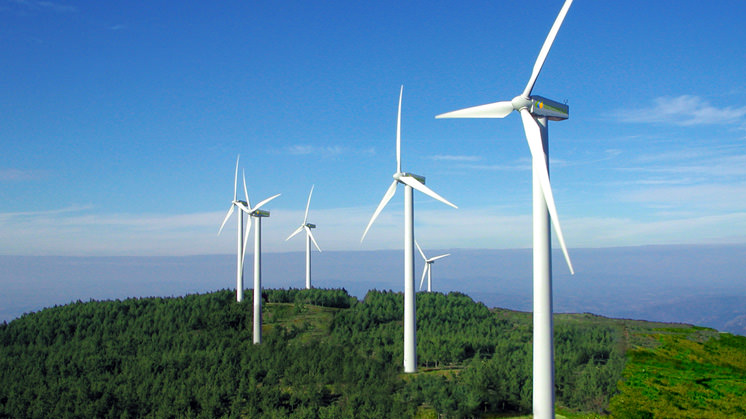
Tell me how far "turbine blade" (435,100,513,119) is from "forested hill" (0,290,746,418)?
18.1m

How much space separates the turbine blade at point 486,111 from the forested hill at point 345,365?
18.1 metres

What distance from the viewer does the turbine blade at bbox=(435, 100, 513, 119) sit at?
27922 millimetres

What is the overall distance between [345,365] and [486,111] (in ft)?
78.6

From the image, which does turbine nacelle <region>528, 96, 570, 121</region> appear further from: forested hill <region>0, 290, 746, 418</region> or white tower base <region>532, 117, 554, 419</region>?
forested hill <region>0, 290, 746, 418</region>

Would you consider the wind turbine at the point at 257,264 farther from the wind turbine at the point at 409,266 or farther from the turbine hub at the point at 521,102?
the turbine hub at the point at 521,102

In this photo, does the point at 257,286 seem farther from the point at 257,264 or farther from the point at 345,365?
the point at 345,365

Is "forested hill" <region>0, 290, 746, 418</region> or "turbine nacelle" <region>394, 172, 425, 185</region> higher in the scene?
"turbine nacelle" <region>394, 172, 425, 185</region>

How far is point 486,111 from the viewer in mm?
29312

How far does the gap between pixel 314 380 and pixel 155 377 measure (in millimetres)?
14594

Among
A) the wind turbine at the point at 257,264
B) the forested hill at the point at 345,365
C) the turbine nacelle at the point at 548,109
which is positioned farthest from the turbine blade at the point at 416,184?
the wind turbine at the point at 257,264

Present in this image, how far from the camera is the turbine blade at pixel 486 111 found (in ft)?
91.6

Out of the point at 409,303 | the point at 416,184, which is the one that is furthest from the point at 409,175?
the point at 409,303

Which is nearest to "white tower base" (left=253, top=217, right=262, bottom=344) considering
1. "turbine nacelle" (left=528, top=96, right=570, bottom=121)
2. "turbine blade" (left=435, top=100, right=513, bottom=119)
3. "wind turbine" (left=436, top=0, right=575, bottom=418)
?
"turbine blade" (left=435, top=100, right=513, bottom=119)

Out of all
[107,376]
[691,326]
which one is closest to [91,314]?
[107,376]
